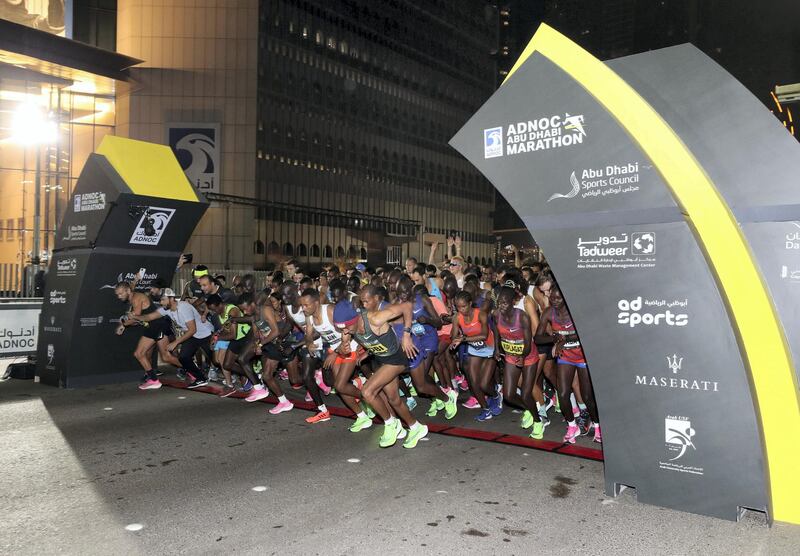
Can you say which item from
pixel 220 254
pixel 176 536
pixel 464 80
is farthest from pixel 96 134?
pixel 464 80

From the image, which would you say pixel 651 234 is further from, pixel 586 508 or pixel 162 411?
pixel 162 411

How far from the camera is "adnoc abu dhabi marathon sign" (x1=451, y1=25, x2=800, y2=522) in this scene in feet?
17.0

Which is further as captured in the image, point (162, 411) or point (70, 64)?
point (70, 64)

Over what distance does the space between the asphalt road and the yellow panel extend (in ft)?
14.8

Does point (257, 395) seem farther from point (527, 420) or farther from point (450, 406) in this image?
point (527, 420)

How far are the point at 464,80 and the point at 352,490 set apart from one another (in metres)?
76.3

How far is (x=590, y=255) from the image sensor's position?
5.80 m

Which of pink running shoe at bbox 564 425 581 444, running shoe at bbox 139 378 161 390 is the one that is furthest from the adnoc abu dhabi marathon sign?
running shoe at bbox 139 378 161 390

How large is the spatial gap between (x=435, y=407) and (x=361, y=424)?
5.72 ft

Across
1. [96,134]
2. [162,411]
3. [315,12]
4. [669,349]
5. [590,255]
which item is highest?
[315,12]

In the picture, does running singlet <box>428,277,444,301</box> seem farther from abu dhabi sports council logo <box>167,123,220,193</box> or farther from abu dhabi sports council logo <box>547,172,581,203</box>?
abu dhabi sports council logo <box>167,123,220,193</box>

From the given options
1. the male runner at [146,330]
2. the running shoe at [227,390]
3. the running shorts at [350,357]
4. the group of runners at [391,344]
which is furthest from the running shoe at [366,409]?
the male runner at [146,330]

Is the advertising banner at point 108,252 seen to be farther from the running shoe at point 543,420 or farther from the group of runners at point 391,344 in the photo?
the running shoe at point 543,420

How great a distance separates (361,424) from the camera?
867 centimetres
